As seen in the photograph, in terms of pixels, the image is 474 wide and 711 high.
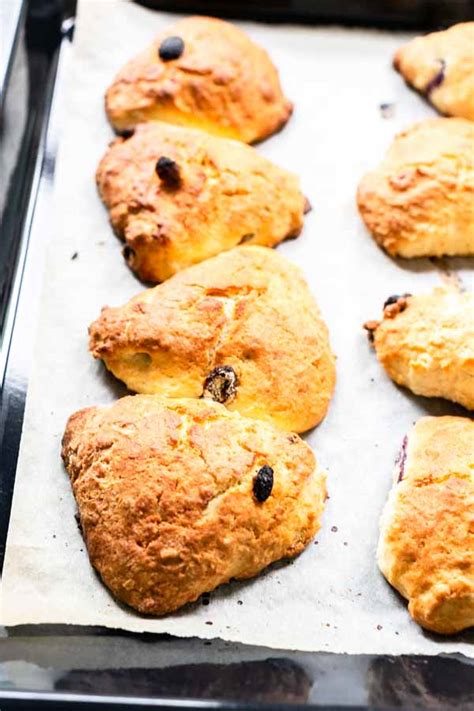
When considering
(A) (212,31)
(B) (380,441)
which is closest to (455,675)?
(B) (380,441)

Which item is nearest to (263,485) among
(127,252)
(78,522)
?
(78,522)

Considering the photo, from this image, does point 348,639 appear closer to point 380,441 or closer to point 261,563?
point 261,563

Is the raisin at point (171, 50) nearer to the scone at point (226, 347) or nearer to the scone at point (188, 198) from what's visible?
the scone at point (188, 198)

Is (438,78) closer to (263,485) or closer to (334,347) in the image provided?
(334,347)

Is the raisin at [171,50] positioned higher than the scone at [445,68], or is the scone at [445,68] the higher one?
the raisin at [171,50]

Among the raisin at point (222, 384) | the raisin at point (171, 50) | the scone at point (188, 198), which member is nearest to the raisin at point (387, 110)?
the scone at point (188, 198)

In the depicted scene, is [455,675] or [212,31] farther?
[212,31]

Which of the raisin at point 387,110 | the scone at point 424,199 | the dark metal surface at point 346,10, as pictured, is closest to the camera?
the scone at point 424,199
